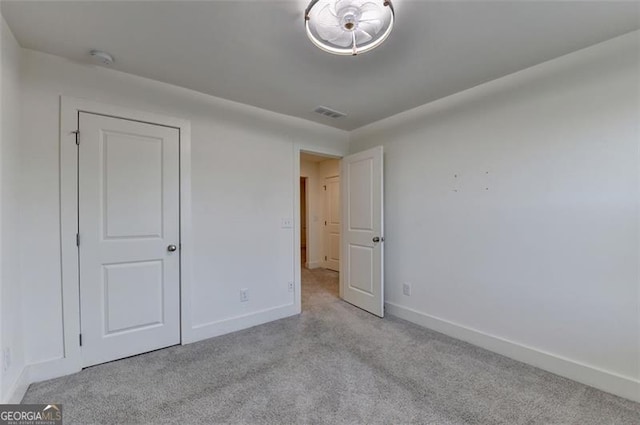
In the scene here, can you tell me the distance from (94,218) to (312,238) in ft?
13.7

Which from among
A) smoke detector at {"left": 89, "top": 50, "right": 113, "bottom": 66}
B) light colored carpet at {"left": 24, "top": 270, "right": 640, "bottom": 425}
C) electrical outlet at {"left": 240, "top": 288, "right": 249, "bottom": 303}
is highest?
smoke detector at {"left": 89, "top": 50, "right": 113, "bottom": 66}

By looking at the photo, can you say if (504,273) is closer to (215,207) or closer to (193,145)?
(215,207)

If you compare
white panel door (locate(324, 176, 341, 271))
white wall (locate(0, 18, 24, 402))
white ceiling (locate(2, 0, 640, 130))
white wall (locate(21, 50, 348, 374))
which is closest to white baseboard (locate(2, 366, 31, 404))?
white wall (locate(0, 18, 24, 402))

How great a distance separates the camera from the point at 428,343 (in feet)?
8.18

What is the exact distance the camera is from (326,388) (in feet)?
6.06

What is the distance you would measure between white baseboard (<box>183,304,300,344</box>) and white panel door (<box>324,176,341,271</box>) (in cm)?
254

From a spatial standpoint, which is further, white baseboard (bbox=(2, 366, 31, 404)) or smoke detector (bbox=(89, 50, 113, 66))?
smoke detector (bbox=(89, 50, 113, 66))

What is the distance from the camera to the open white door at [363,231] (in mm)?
3135

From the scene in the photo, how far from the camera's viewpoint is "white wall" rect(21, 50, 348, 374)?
6.25 ft

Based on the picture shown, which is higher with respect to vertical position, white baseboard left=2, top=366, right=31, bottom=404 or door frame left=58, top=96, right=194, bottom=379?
door frame left=58, top=96, right=194, bottom=379

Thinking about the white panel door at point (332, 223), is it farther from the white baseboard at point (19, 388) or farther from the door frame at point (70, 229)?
the white baseboard at point (19, 388)

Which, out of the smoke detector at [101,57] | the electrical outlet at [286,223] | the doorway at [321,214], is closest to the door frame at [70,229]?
the smoke detector at [101,57]

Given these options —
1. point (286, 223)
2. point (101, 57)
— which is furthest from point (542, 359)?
point (101, 57)

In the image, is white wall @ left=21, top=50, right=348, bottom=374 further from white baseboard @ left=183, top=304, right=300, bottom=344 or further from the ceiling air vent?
the ceiling air vent
